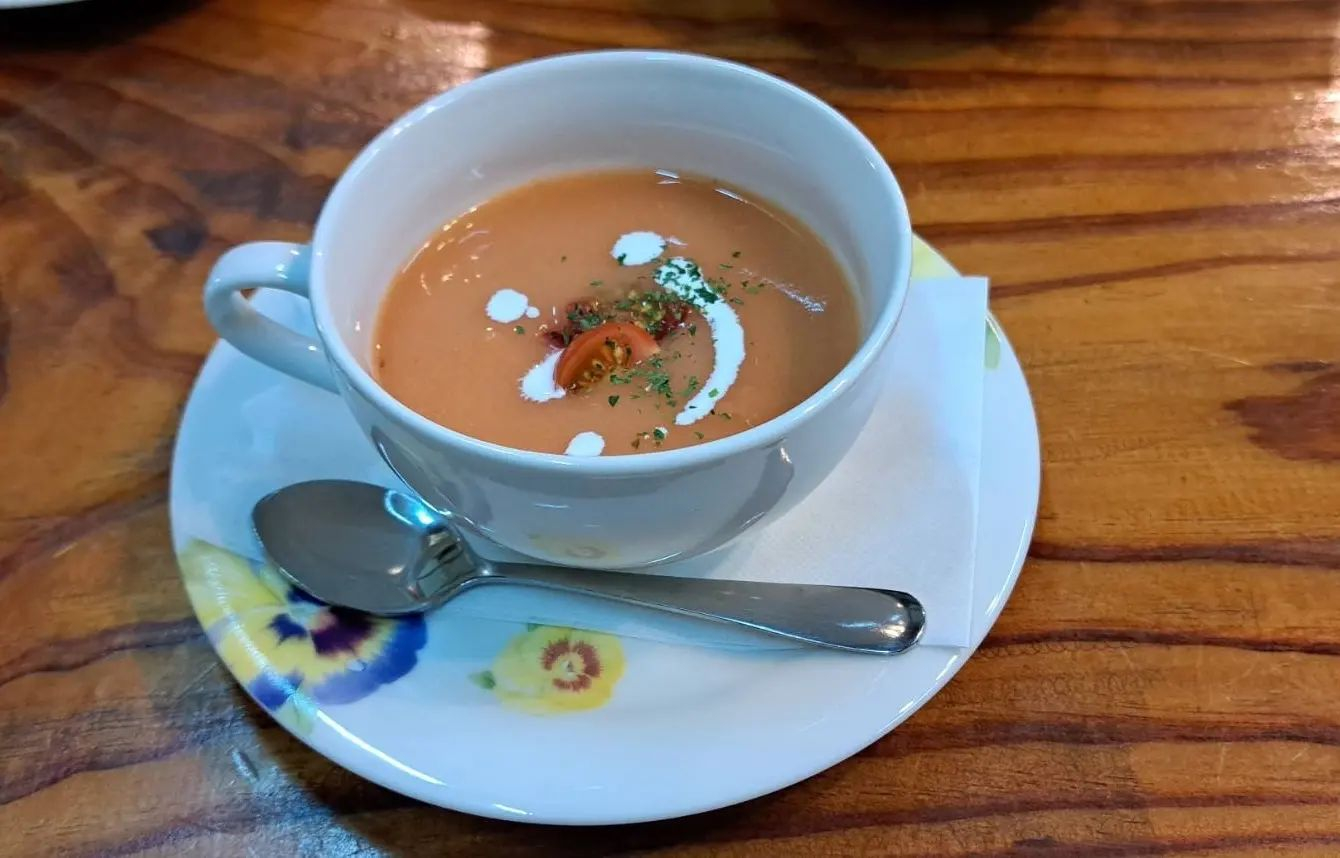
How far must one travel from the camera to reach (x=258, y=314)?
0.94 metres

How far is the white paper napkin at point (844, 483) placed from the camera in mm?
895

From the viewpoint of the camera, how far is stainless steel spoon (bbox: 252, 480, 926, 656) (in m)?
0.85

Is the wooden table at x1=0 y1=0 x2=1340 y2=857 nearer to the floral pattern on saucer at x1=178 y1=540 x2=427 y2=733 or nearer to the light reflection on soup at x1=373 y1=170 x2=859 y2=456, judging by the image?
the floral pattern on saucer at x1=178 y1=540 x2=427 y2=733

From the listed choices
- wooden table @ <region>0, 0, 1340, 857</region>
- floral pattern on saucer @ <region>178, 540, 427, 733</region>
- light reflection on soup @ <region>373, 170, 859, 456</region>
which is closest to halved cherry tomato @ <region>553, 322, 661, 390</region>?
light reflection on soup @ <region>373, 170, 859, 456</region>

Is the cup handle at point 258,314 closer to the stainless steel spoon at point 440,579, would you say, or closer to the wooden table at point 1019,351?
the stainless steel spoon at point 440,579

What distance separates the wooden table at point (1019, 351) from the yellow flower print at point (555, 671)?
0.34 feet

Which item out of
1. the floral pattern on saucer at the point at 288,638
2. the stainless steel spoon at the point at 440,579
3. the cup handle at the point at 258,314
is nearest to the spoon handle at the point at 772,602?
the stainless steel spoon at the point at 440,579

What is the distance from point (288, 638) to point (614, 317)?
42 centimetres

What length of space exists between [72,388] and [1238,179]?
1436mm

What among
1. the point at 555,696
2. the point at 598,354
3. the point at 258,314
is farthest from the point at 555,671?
the point at 258,314

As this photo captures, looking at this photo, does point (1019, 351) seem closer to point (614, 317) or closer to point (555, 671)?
point (614, 317)

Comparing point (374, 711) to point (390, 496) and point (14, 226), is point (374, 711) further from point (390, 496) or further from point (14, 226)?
point (14, 226)

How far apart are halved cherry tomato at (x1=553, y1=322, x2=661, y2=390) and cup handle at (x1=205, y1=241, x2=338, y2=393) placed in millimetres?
211

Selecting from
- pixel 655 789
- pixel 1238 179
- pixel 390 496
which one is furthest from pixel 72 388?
pixel 1238 179
